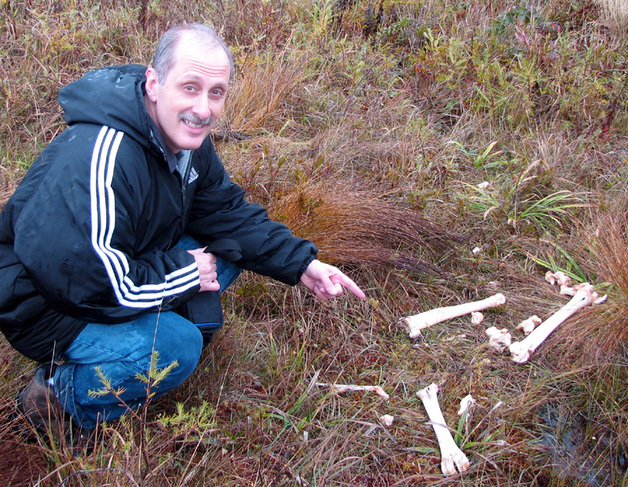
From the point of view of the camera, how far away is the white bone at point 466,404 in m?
2.62

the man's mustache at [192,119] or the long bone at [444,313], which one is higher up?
the man's mustache at [192,119]

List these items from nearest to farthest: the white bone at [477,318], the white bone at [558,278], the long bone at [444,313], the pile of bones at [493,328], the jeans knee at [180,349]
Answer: the jeans knee at [180,349] → the pile of bones at [493,328] → the long bone at [444,313] → the white bone at [477,318] → the white bone at [558,278]

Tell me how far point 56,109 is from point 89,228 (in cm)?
253

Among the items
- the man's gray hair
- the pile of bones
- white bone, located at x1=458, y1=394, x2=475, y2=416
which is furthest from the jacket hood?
white bone, located at x1=458, y1=394, x2=475, y2=416

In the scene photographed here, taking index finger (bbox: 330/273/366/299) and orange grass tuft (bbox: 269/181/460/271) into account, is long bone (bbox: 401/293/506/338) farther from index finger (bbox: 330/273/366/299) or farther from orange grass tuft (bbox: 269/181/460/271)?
index finger (bbox: 330/273/366/299)

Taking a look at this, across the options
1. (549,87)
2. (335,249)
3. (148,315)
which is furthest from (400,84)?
(148,315)

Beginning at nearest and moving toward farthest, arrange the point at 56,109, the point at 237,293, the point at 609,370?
1. the point at 609,370
2. the point at 237,293
3. the point at 56,109

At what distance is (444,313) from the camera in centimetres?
319

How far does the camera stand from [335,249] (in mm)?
3264

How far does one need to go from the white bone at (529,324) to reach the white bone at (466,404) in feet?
2.11

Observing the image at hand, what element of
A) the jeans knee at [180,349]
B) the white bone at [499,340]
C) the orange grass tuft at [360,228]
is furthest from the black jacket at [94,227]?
the white bone at [499,340]

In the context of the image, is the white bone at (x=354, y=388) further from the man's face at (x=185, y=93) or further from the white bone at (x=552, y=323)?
the man's face at (x=185, y=93)

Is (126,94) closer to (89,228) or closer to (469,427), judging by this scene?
(89,228)

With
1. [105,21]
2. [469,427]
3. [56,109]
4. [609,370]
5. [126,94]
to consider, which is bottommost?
[469,427]
